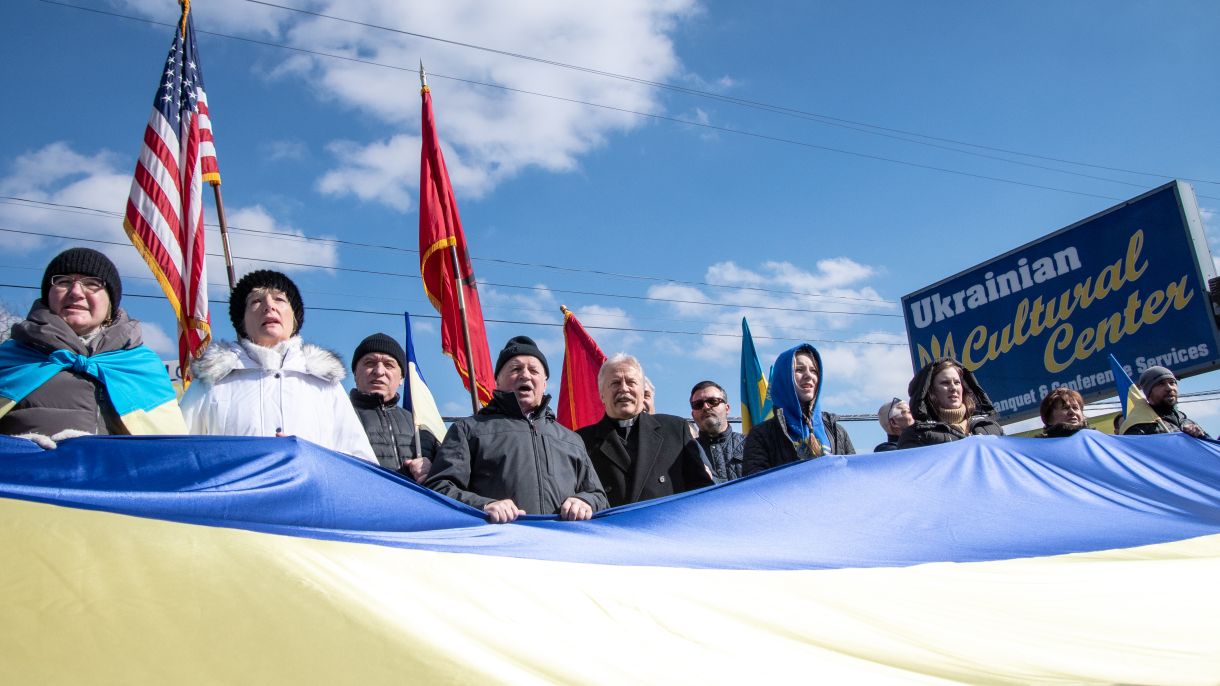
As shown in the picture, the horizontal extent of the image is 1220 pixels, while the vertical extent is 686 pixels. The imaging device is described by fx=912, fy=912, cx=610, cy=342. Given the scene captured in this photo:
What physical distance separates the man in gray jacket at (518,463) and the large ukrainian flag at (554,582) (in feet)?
1.29

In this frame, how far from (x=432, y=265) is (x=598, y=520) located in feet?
13.2

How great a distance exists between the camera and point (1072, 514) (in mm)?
4449

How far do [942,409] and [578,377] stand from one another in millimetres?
3972

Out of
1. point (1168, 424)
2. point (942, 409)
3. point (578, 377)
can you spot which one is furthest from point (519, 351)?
point (1168, 424)

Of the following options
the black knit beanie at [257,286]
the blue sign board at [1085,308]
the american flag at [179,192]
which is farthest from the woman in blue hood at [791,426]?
the blue sign board at [1085,308]

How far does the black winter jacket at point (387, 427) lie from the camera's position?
16.6 feet

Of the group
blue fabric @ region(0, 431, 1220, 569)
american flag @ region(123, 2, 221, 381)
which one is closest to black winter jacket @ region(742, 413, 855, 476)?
blue fabric @ region(0, 431, 1220, 569)

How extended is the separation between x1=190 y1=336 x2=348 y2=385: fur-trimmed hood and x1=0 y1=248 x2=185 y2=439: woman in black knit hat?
6.8 inches

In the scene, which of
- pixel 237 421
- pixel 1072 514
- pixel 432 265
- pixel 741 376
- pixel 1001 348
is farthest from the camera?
pixel 1001 348

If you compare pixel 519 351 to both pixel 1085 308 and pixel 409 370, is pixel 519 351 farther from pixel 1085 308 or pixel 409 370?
pixel 1085 308

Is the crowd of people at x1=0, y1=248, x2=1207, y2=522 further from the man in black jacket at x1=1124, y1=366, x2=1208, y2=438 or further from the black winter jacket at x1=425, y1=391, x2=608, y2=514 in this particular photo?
the man in black jacket at x1=1124, y1=366, x2=1208, y2=438

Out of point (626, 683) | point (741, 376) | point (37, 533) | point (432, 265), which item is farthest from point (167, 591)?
point (741, 376)

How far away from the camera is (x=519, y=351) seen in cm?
440

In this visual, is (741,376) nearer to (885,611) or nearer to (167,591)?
(885,611)
